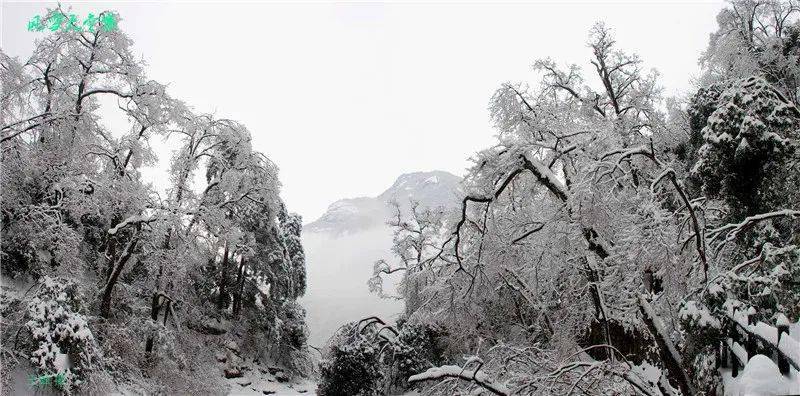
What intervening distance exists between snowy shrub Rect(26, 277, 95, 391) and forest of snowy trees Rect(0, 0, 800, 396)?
32 mm

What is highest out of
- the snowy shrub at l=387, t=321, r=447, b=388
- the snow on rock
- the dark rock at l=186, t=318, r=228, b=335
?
the dark rock at l=186, t=318, r=228, b=335

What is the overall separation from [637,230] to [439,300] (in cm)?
312

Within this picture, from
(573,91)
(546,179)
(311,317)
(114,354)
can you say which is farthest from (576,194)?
(311,317)

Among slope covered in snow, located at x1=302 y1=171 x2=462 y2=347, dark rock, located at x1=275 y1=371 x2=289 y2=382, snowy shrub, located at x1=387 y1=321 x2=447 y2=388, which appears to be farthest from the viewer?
slope covered in snow, located at x1=302 y1=171 x2=462 y2=347

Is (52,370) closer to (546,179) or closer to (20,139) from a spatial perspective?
(20,139)

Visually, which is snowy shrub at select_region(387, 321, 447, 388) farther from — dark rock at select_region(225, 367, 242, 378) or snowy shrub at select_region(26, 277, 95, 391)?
snowy shrub at select_region(26, 277, 95, 391)

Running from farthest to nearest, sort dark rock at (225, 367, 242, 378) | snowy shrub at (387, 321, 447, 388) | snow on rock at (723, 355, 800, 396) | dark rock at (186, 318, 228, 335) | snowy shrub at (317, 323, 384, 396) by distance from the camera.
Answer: dark rock at (186, 318, 228, 335), dark rock at (225, 367, 242, 378), snowy shrub at (387, 321, 447, 388), snowy shrub at (317, 323, 384, 396), snow on rock at (723, 355, 800, 396)

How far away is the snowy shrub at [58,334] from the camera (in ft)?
25.1

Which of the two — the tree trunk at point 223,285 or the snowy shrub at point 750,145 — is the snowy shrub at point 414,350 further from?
the snowy shrub at point 750,145

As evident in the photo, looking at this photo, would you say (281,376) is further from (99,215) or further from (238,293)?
(99,215)

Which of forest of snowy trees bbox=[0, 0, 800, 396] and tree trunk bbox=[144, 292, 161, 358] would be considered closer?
forest of snowy trees bbox=[0, 0, 800, 396]

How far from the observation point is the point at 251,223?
21.4 meters

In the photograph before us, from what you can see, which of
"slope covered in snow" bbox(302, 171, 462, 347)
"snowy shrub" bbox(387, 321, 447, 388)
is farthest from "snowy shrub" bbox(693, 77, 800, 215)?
"slope covered in snow" bbox(302, 171, 462, 347)

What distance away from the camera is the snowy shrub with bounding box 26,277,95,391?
7.66m
